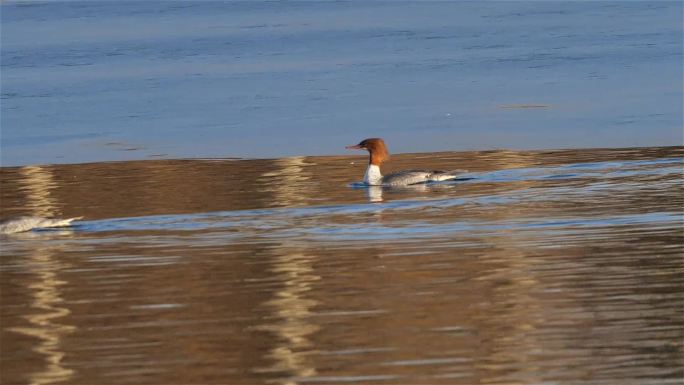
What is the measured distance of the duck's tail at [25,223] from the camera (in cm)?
1112

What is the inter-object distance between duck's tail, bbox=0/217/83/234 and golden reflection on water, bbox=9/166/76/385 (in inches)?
21.1

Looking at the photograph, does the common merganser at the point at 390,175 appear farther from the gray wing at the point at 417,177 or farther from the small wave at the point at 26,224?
the small wave at the point at 26,224

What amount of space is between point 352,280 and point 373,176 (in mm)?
5348

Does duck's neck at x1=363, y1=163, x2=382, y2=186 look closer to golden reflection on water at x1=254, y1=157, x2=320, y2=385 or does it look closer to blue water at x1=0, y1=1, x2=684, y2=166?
blue water at x1=0, y1=1, x2=684, y2=166

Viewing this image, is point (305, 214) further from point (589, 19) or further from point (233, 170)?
point (589, 19)

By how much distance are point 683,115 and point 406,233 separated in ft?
24.3

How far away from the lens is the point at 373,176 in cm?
1406

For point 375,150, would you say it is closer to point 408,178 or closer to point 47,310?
point 408,178

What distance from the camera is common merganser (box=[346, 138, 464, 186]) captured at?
535 inches

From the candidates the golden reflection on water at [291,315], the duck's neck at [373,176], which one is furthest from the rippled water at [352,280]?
the duck's neck at [373,176]

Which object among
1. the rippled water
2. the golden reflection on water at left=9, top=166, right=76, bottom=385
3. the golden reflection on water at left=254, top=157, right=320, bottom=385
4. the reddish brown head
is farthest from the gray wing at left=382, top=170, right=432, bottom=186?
the golden reflection on water at left=254, top=157, right=320, bottom=385

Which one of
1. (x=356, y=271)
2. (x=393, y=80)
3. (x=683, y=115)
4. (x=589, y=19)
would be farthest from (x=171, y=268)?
(x=589, y=19)

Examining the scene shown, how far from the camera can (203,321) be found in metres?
7.72

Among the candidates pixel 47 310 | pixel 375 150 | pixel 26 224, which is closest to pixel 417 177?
pixel 375 150
